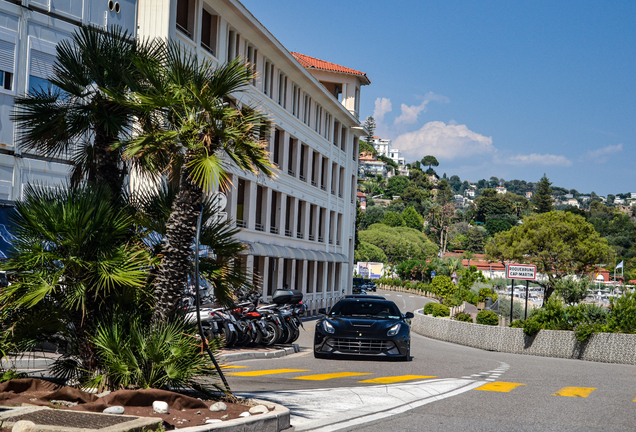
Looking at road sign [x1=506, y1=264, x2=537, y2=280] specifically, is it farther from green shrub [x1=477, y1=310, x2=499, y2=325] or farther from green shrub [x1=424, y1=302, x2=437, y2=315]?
green shrub [x1=424, y1=302, x2=437, y2=315]

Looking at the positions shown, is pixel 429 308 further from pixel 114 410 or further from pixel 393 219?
pixel 393 219

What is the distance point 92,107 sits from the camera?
9648mm

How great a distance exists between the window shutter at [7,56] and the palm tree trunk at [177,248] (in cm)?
1233

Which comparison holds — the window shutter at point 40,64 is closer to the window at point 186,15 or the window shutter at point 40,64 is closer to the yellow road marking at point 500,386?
the window at point 186,15

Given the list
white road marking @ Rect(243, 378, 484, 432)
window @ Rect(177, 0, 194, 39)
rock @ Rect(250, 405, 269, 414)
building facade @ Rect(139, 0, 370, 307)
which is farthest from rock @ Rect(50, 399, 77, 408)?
window @ Rect(177, 0, 194, 39)

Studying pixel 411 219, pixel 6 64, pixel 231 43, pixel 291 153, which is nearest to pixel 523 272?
pixel 231 43

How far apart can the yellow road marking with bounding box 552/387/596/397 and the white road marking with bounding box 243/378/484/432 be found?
1512 millimetres

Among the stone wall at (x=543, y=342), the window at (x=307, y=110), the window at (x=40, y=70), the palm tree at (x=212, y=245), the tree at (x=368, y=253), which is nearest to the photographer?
the palm tree at (x=212, y=245)

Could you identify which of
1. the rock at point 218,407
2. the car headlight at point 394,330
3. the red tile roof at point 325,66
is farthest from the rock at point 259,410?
the red tile roof at point 325,66

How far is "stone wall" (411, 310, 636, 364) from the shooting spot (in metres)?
20.7

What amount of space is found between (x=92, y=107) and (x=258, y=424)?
497 cm

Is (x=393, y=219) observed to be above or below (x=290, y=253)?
above

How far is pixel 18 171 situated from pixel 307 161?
974 inches

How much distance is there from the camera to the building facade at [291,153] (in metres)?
28.0
